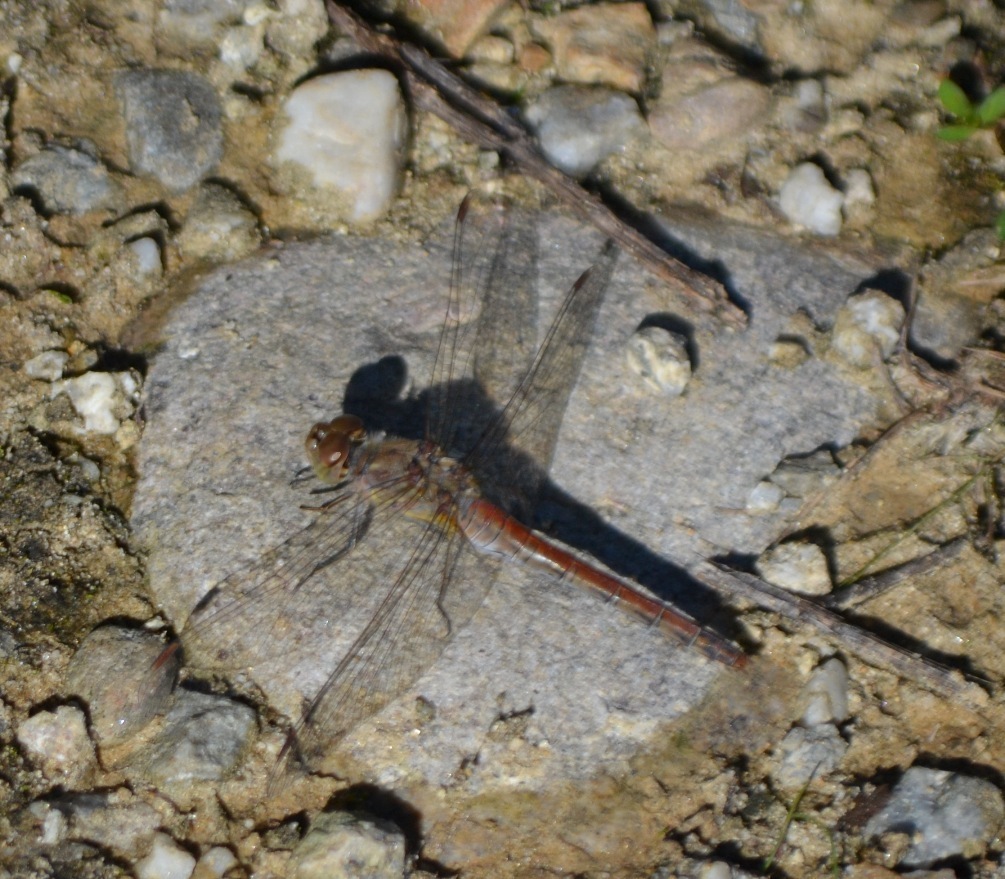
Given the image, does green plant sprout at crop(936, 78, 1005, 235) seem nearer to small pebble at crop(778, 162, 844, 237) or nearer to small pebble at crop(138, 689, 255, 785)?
small pebble at crop(778, 162, 844, 237)

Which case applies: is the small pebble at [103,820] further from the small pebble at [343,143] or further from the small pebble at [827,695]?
the small pebble at [343,143]

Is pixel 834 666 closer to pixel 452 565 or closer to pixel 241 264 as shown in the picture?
pixel 452 565

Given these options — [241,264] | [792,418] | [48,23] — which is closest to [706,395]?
[792,418]

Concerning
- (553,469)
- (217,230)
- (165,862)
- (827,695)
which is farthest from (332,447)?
(827,695)

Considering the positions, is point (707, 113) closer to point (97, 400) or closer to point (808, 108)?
point (808, 108)

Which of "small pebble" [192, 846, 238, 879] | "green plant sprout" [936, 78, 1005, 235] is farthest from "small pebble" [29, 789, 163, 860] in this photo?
"green plant sprout" [936, 78, 1005, 235]

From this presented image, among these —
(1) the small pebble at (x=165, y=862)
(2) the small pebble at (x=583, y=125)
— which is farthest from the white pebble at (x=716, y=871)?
(2) the small pebble at (x=583, y=125)

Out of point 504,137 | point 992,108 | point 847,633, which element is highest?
point 992,108
